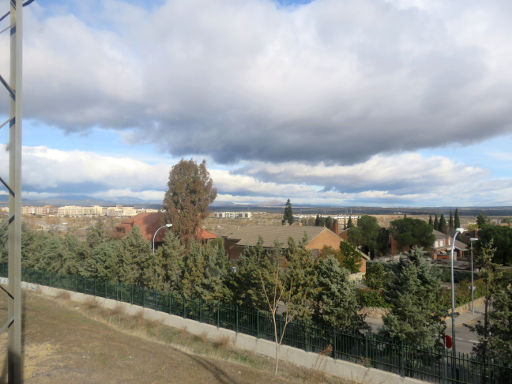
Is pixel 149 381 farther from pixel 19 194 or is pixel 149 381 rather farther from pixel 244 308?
pixel 19 194

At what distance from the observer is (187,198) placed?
43.8 m

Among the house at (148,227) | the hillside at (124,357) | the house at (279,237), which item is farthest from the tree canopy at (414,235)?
the hillside at (124,357)

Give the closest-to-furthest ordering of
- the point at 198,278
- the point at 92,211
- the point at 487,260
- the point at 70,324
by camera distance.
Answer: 1. the point at 487,260
2. the point at 70,324
3. the point at 198,278
4. the point at 92,211

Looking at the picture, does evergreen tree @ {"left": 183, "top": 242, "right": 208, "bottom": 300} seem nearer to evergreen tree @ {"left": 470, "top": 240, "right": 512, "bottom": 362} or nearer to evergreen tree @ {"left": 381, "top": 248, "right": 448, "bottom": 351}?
evergreen tree @ {"left": 381, "top": 248, "right": 448, "bottom": 351}

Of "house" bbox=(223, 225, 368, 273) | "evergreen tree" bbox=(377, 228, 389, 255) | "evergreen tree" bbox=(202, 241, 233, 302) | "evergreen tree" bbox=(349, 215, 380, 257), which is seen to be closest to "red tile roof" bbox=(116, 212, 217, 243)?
"house" bbox=(223, 225, 368, 273)

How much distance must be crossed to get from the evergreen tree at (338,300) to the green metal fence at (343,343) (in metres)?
0.42

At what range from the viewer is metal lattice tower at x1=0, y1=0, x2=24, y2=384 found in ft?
18.2

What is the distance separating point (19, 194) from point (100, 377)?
9.17m

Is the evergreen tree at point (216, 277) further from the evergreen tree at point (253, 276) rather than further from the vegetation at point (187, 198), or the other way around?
the vegetation at point (187, 198)

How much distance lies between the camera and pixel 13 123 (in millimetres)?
5703

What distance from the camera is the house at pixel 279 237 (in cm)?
4591

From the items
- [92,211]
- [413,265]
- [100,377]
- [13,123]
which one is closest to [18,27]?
[13,123]

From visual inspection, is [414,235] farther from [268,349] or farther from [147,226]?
[268,349]

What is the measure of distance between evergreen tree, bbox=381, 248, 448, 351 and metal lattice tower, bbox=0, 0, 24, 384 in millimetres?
13164
